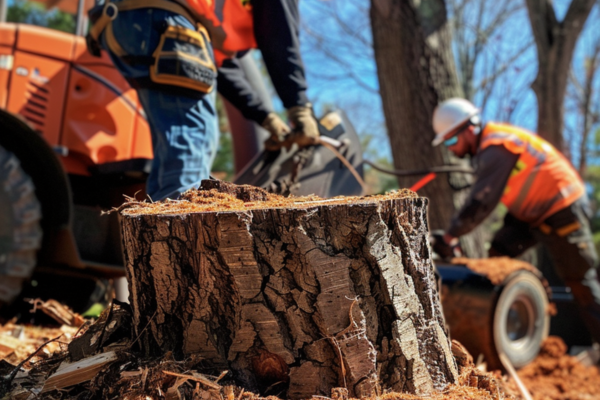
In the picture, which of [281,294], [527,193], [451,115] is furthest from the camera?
[451,115]

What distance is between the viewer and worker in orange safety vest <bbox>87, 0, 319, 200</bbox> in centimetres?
254

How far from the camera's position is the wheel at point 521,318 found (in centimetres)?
403

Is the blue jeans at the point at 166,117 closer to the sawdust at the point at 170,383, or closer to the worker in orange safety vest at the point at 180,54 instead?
the worker in orange safety vest at the point at 180,54

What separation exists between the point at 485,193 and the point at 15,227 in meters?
3.33

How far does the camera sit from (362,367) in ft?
5.10

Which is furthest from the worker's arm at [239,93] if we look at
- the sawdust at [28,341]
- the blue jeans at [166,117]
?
the sawdust at [28,341]

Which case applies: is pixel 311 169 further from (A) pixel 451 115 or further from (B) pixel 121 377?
(B) pixel 121 377

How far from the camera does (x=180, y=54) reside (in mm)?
2539

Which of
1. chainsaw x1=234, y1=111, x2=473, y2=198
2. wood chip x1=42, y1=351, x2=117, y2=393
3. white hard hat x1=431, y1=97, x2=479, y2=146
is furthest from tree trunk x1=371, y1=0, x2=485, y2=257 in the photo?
wood chip x1=42, y1=351, x2=117, y2=393

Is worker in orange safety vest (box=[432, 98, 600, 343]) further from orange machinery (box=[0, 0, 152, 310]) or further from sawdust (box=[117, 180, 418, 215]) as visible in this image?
sawdust (box=[117, 180, 418, 215])

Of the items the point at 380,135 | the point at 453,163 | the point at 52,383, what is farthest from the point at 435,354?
the point at 380,135

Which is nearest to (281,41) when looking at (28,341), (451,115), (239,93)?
(239,93)

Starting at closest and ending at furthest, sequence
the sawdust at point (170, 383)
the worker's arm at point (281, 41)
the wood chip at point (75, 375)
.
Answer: the sawdust at point (170, 383) → the wood chip at point (75, 375) → the worker's arm at point (281, 41)

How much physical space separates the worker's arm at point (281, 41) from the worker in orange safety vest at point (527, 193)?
2077 millimetres
